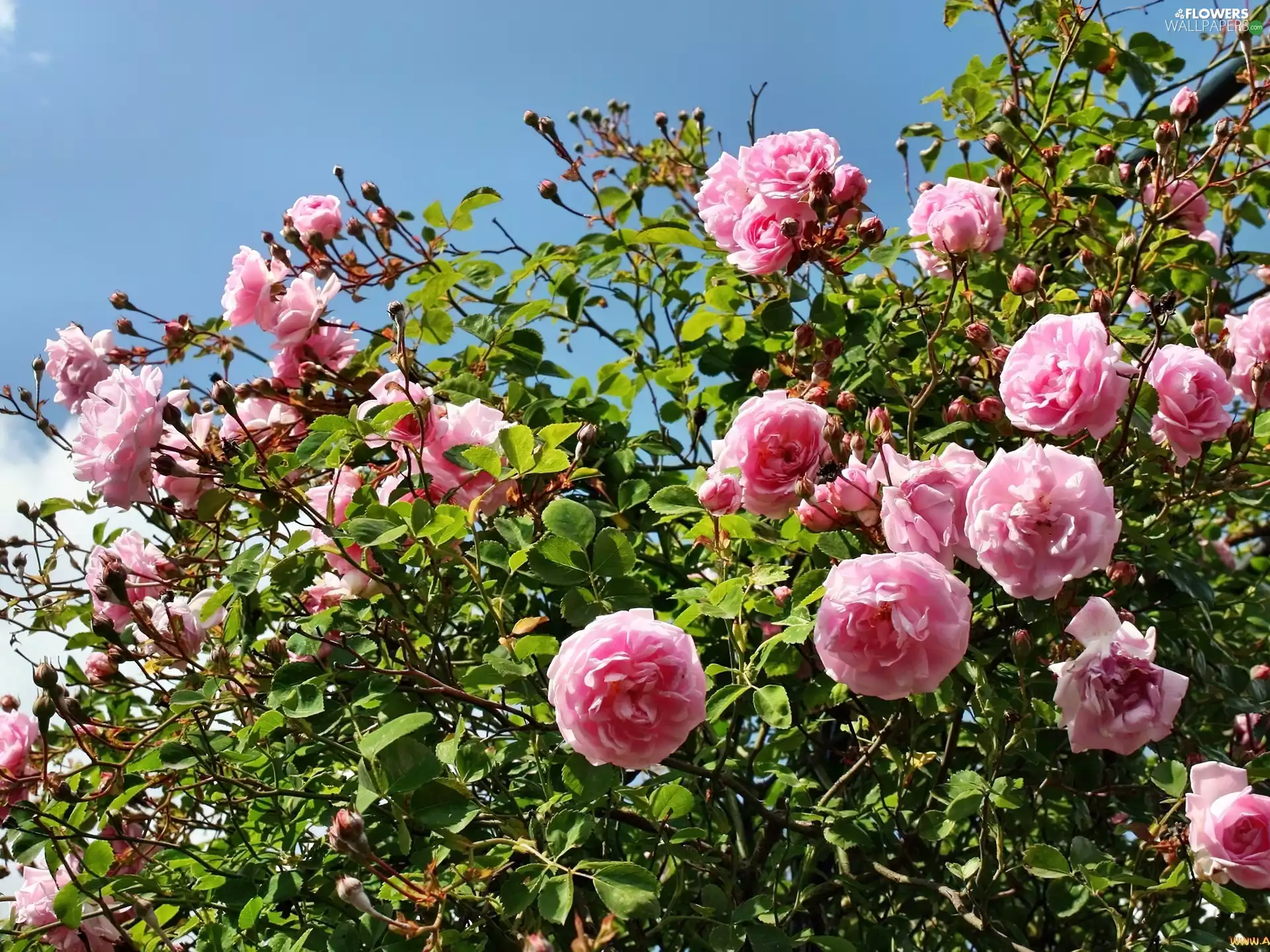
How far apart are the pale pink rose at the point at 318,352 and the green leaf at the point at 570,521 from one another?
67 centimetres

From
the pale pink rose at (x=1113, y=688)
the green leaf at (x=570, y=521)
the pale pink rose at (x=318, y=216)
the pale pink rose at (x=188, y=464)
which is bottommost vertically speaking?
the pale pink rose at (x=1113, y=688)

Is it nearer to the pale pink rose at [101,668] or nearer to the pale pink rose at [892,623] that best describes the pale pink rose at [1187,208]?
the pale pink rose at [892,623]

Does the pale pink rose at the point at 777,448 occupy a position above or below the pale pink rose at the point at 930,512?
above

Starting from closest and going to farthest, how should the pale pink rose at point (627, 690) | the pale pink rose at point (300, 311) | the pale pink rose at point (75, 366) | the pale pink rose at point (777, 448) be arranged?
the pale pink rose at point (627, 690)
the pale pink rose at point (777, 448)
the pale pink rose at point (300, 311)
the pale pink rose at point (75, 366)

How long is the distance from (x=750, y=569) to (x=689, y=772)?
1.22ft

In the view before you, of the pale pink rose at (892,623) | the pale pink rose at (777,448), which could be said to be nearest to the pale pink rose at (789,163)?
the pale pink rose at (777,448)

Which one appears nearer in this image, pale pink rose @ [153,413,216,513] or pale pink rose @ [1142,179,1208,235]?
pale pink rose @ [153,413,216,513]

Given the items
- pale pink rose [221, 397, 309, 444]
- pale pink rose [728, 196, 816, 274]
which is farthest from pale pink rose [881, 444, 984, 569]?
pale pink rose [221, 397, 309, 444]

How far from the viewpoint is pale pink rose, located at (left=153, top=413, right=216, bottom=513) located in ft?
5.02

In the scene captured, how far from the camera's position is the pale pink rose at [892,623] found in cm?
113

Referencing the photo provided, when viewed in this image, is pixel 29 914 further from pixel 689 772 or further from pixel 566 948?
pixel 689 772

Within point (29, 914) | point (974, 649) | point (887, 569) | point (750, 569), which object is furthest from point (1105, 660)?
point (29, 914)

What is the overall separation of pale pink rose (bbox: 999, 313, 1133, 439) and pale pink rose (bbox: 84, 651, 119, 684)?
1.45 metres

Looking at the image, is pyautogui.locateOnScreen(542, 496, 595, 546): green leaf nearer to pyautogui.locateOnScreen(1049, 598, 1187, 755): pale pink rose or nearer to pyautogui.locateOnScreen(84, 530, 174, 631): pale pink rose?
pyautogui.locateOnScreen(1049, 598, 1187, 755): pale pink rose
